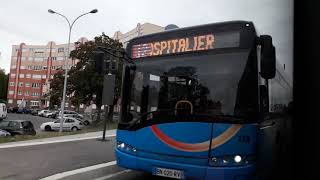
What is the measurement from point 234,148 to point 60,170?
3.84 m

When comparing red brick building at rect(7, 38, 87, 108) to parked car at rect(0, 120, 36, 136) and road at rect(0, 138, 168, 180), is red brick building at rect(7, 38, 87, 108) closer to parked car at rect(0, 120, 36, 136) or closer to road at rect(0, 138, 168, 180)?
parked car at rect(0, 120, 36, 136)

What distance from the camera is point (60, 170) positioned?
28.3ft

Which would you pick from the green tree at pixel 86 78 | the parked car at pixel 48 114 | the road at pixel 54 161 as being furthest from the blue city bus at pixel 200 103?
the parked car at pixel 48 114

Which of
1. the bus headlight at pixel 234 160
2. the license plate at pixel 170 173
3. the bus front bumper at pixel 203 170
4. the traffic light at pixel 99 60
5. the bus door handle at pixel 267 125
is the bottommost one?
the license plate at pixel 170 173

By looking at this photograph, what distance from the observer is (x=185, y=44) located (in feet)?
24.0

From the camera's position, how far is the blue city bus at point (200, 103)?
6.53m

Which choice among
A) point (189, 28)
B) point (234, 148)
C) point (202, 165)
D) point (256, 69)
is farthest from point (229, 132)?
point (189, 28)

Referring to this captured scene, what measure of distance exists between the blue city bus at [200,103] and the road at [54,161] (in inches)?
53.9

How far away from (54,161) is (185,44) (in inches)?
169

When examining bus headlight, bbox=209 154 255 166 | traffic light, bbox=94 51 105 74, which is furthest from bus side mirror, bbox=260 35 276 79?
traffic light, bbox=94 51 105 74

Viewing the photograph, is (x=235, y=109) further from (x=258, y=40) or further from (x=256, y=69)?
(x=258, y=40)

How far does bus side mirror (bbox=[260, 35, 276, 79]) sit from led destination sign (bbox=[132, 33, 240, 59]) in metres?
0.47

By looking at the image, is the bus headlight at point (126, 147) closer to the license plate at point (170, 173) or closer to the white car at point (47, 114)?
the license plate at point (170, 173)

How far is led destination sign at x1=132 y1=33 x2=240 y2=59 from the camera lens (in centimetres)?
696
